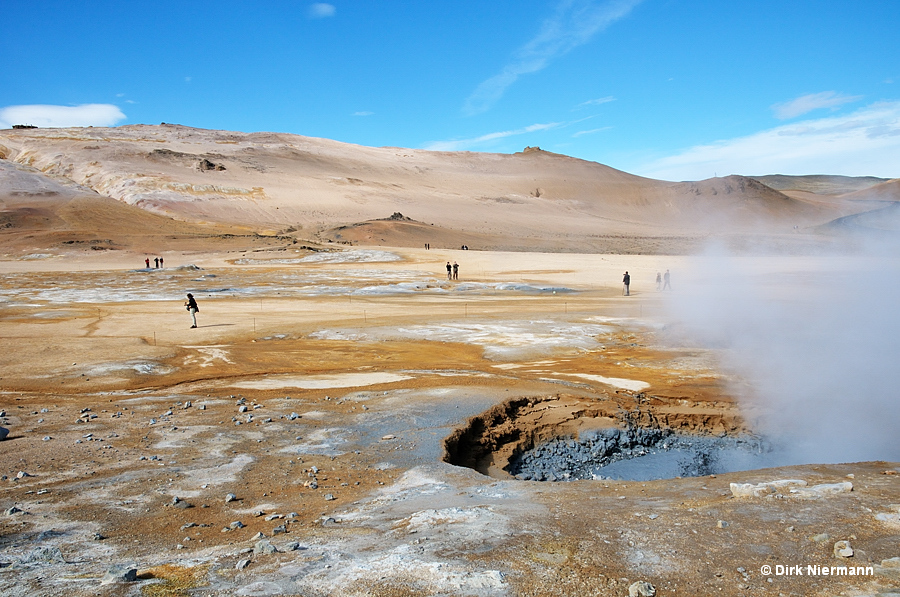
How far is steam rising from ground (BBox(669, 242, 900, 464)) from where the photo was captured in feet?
31.9

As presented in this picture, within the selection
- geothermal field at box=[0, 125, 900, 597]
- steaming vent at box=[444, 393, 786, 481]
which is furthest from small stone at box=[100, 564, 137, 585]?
steaming vent at box=[444, 393, 786, 481]

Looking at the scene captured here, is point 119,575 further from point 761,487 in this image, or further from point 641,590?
point 761,487

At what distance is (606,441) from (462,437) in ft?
7.97

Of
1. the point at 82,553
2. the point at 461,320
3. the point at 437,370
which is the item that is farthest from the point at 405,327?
the point at 82,553

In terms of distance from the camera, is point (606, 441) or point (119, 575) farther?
point (606, 441)

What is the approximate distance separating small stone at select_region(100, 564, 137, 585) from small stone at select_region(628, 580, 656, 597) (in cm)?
368

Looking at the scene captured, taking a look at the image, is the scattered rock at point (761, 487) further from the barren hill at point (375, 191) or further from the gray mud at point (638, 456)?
the barren hill at point (375, 191)

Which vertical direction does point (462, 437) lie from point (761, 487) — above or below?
below

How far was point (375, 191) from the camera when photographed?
319 ft

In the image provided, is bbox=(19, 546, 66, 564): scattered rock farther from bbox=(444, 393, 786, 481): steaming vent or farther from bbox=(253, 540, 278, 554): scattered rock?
bbox=(444, 393, 786, 481): steaming vent

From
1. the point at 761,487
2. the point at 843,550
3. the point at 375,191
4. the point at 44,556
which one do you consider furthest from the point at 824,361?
the point at 375,191

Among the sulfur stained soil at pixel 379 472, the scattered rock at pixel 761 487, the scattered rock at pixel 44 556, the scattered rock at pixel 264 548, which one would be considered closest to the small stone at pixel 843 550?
the sulfur stained soil at pixel 379 472

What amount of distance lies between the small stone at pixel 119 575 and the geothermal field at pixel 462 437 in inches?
1.1

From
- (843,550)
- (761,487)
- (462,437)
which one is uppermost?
(843,550)
